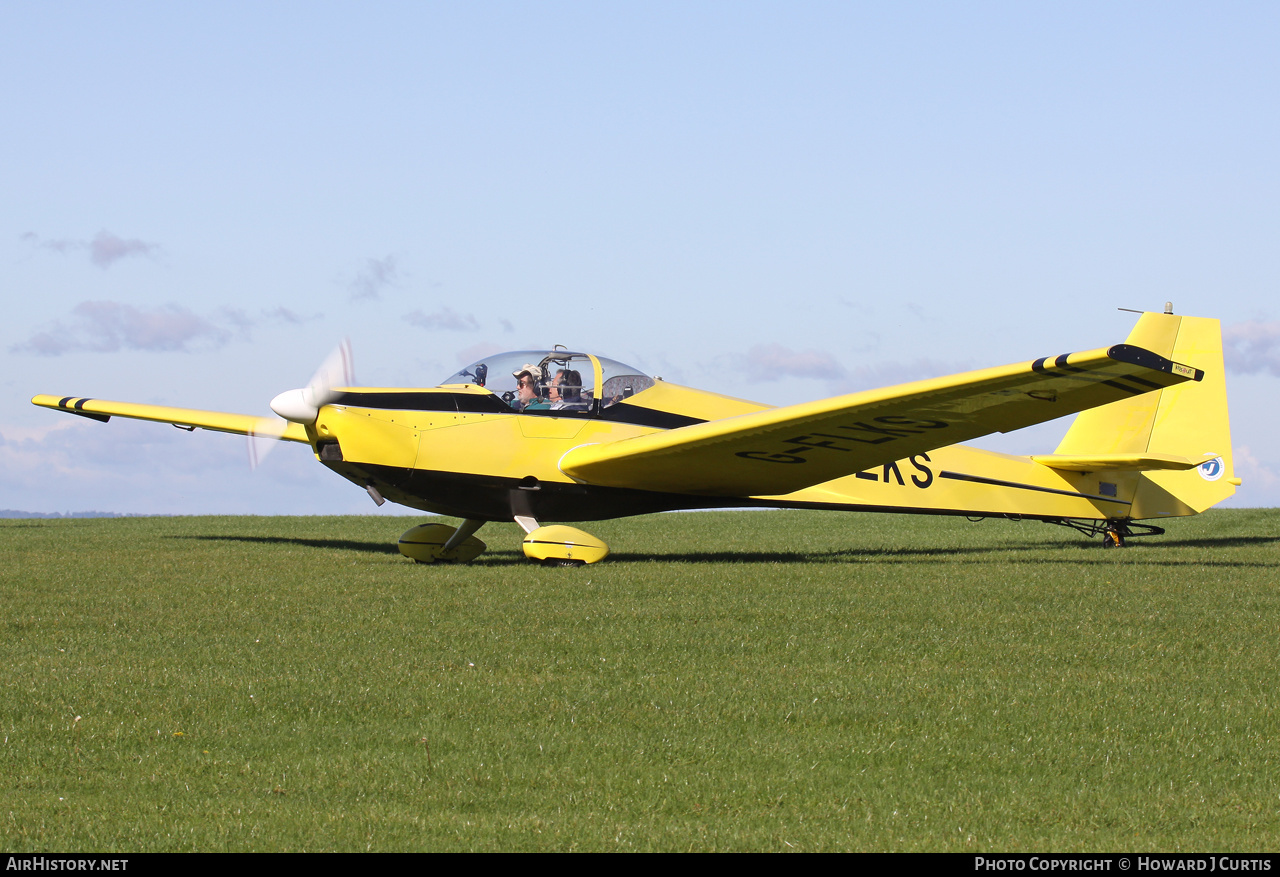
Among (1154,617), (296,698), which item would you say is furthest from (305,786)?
(1154,617)

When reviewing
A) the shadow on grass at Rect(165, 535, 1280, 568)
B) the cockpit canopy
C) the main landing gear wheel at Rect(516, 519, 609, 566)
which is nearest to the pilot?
the cockpit canopy

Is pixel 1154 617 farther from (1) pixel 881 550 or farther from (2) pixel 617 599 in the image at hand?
(1) pixel 881 550

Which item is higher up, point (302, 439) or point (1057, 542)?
point (302, 439)

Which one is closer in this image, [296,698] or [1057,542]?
[296,698]

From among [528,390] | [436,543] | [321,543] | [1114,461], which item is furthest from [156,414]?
[1114,461]

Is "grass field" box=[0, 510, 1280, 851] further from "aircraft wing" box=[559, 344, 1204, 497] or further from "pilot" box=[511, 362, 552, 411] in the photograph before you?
"pilot" box=[511, 362, 552, 411]

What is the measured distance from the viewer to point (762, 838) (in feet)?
13.0

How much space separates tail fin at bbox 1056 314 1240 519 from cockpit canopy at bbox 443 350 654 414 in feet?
24.6

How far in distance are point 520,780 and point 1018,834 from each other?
6.45 ft

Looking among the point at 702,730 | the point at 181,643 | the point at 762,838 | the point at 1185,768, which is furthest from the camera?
the point at 181,643

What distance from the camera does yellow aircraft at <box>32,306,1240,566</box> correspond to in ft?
37.0

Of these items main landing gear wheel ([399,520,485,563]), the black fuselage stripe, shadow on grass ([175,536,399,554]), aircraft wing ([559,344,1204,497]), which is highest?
aircraft wing ([559,344,1204,497])

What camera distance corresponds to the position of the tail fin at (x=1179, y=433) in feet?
53.2

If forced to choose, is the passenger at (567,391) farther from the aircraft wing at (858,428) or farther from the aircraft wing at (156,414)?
the aircraft wing at (156,414)
